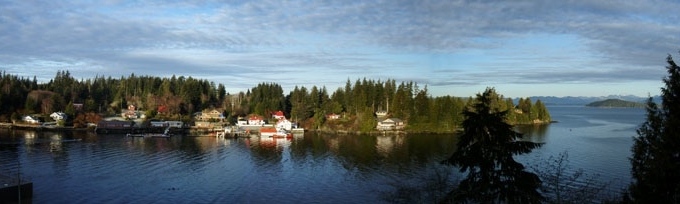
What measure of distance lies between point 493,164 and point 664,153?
4544 mm

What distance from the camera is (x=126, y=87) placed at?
12338cm

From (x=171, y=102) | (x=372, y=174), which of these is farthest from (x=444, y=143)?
(x=171, y=102)

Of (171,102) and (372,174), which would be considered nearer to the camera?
(372,174)

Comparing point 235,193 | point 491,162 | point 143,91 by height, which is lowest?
point 235,193

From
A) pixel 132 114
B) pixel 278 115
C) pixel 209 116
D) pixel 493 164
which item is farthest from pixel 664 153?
pixel 132 114

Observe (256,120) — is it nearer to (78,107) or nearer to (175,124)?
A: (175,124)

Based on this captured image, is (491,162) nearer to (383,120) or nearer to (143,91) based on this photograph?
(383,120)

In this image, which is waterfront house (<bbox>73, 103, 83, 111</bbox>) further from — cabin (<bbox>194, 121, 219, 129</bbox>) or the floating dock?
the floating dock

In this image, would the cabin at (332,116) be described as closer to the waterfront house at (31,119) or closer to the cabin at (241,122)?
the cabin at (241,122)

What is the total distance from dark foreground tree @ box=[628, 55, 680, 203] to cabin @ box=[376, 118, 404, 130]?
73.8 meters

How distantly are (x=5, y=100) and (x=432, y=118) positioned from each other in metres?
82.2

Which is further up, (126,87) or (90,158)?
(126,87)

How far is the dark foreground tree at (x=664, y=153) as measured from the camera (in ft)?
44.9

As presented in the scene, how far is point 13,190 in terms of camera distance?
28500 millimetres
